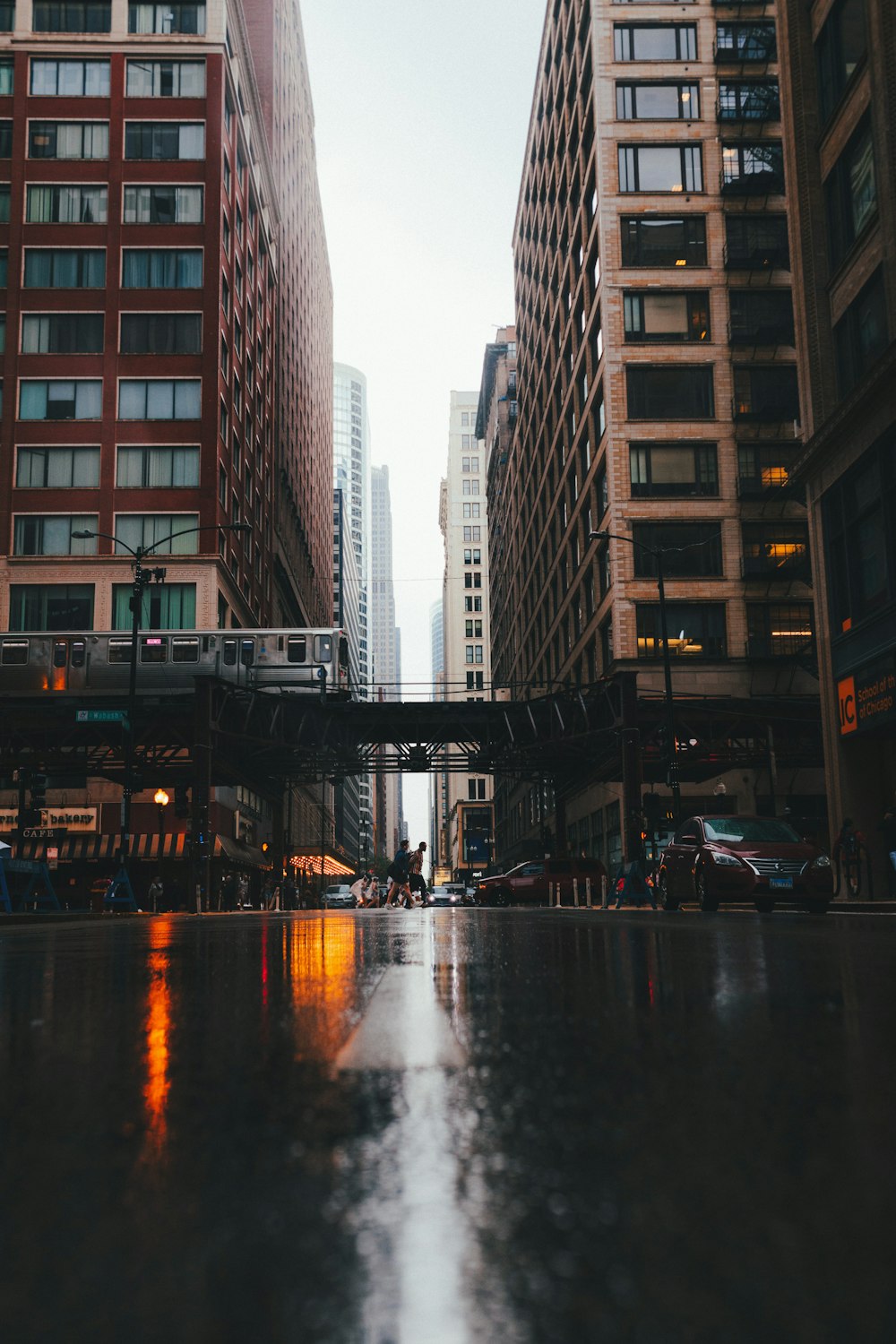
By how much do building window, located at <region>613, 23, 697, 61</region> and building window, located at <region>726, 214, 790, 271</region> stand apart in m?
8.44

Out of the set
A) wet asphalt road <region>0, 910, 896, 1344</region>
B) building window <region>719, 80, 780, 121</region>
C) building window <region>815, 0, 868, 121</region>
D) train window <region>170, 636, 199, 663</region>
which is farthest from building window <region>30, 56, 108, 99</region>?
wet asphalt road <region>0, 910, 896, 1344</region>

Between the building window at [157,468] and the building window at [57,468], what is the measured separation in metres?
1.34

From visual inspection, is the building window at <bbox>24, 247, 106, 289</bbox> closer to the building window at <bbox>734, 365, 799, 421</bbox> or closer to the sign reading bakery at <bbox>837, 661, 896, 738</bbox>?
the building window at <bbox>734, 365, 799, 421</bbox>

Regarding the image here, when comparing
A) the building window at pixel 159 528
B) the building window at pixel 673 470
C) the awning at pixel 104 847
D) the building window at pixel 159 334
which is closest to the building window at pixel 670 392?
the building window at pixel 673 470

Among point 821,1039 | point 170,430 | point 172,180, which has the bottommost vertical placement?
point 821,1039

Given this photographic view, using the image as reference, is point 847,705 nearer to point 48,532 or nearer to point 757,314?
point 757,314

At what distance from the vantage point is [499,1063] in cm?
273

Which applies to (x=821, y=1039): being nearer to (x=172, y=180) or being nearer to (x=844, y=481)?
(x=844, y=481)

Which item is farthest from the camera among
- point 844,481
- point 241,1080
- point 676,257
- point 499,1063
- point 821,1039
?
point 676,257

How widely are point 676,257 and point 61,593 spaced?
106ft

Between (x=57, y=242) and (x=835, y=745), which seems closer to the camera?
(x=835, y=745)

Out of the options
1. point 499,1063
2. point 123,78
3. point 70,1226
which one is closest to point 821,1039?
point 499,1063

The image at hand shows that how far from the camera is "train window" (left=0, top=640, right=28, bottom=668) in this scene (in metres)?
44.8

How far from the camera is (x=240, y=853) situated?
5744cm
